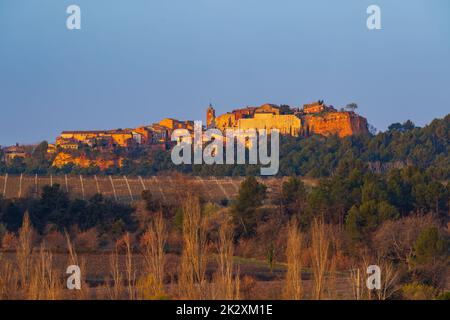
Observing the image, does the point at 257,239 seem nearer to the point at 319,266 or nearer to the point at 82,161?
the point at 319,266

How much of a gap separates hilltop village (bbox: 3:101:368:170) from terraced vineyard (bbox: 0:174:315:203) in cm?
686

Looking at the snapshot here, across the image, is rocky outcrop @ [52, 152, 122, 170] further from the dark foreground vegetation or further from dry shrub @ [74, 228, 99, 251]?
dry shrub @ [74, 228, 99, 251]

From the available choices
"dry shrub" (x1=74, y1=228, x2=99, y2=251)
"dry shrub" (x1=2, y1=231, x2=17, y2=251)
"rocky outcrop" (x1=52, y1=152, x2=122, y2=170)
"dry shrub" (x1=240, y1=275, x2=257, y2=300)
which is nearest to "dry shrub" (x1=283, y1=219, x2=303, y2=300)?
"dry shrub" (x1=240, y1=275, x2=257, y2=300)

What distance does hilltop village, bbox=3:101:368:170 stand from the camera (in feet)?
171

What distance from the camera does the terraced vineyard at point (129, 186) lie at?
35.5m

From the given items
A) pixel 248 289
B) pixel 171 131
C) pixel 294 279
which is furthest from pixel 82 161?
pixel 294 279

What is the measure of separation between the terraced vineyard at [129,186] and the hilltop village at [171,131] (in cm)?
686

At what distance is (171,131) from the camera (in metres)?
63.4

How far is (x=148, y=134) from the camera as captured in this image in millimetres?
61656

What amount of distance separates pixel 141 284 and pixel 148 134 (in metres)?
45.9

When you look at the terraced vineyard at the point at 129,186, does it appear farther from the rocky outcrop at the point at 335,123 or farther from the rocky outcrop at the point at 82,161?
the rocky outcrop at the point at 335,123

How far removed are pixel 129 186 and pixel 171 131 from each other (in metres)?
22.1
